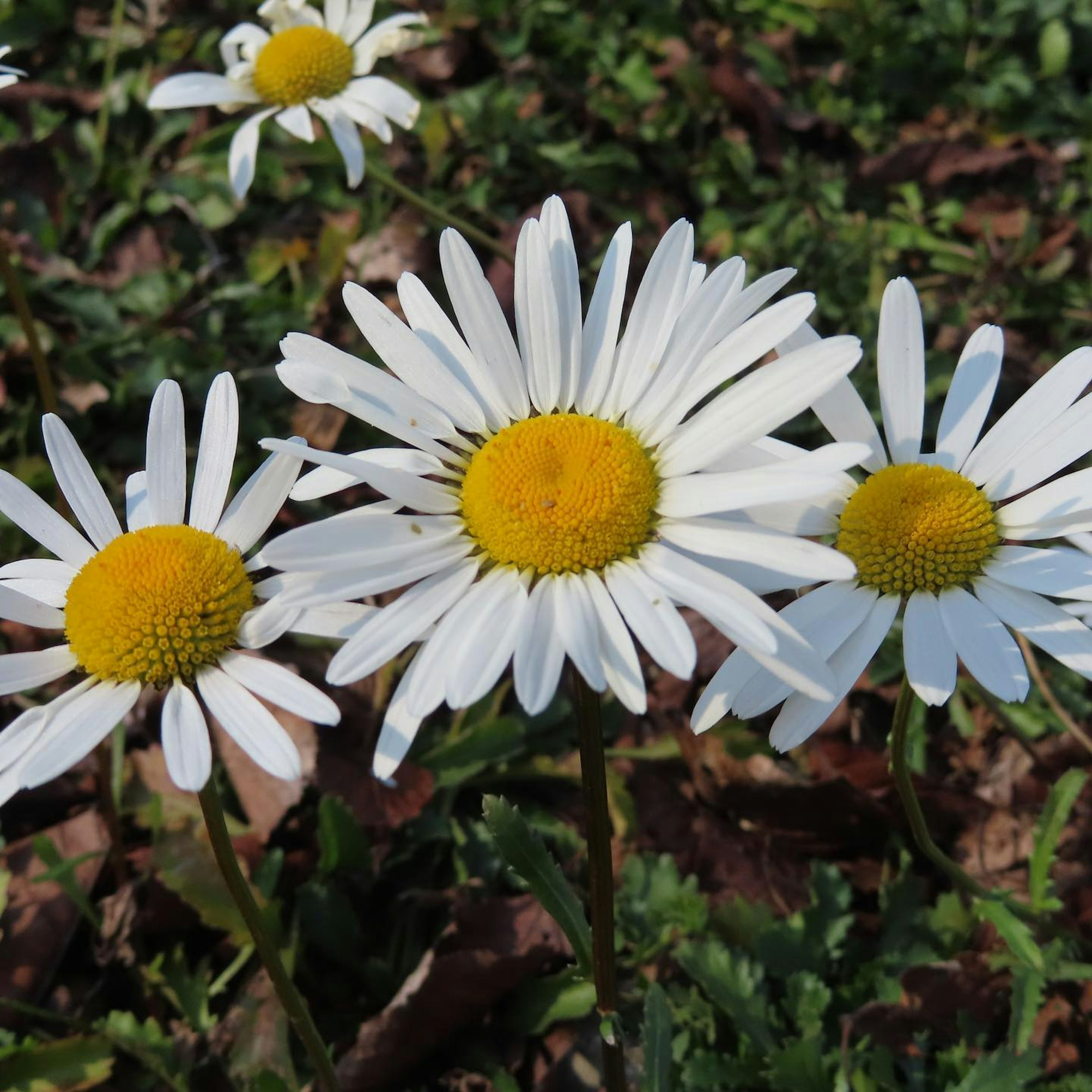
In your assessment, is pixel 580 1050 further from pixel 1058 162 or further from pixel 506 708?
pixel 1058 162

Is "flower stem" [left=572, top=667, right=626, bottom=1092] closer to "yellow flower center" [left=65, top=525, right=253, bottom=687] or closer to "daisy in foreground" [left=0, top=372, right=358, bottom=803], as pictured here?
"daisy in foreground" [left=0, top=372, right=358, bottom=803]

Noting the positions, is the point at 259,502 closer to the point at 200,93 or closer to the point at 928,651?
the point at 928,651

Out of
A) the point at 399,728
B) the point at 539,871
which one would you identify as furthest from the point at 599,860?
the point at 399,728

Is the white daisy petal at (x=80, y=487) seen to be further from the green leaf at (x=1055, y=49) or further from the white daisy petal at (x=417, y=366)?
the green leaf at (x=1055, y=49)

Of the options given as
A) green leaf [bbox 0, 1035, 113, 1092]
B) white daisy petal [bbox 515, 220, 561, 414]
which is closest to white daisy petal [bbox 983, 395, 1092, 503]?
white daisy petal [bbox 515, 220, 561, 414]

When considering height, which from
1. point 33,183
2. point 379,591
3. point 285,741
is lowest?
point 33,183

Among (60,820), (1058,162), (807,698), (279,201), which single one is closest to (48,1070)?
(60,820)
